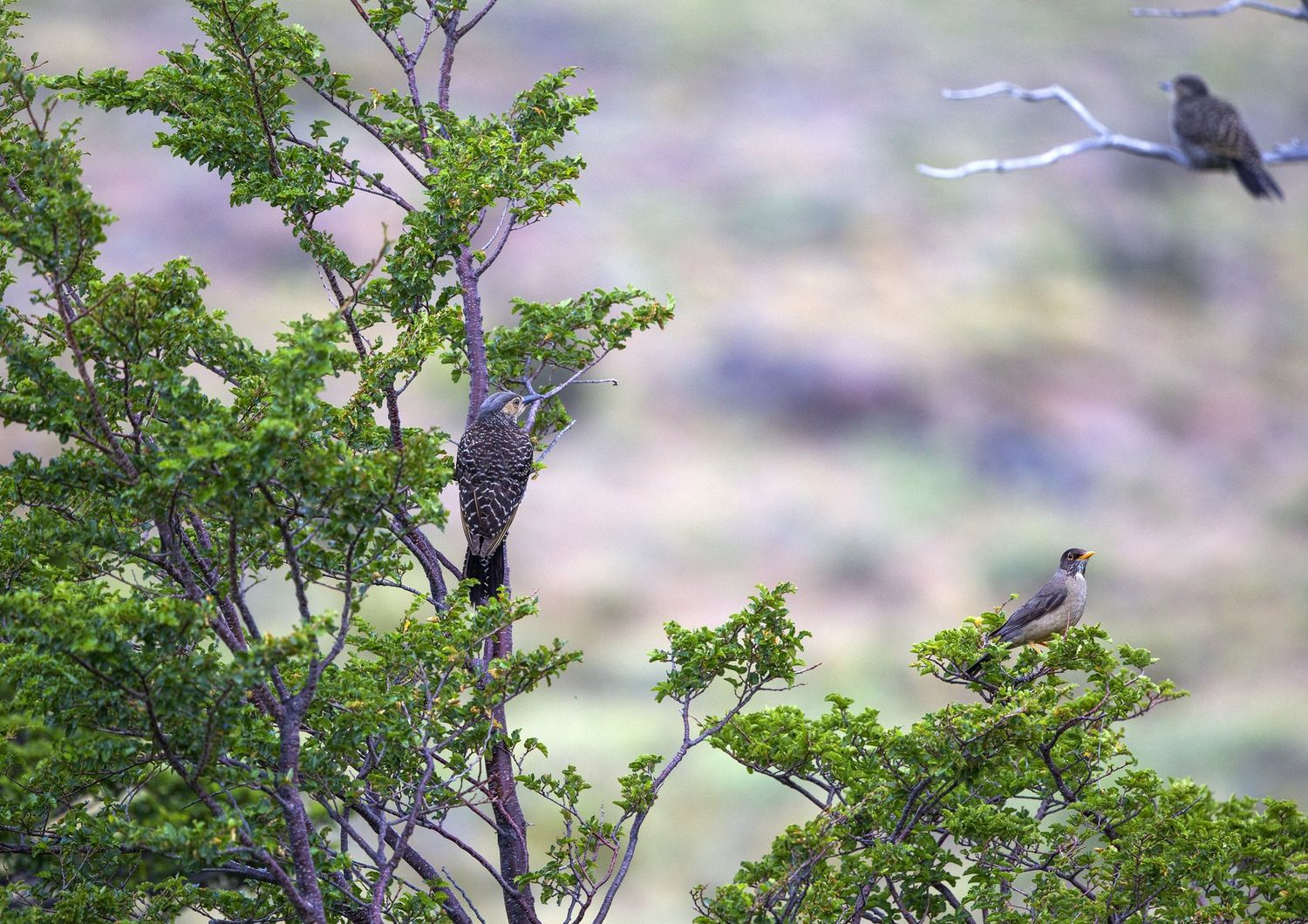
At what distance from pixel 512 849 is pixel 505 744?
0.81m

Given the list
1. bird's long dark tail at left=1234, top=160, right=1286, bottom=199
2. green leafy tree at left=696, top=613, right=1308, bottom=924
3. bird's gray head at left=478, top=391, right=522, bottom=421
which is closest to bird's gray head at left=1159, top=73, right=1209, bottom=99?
bird's long dark tail at left=1234, top=160, right=1286, bottom=199

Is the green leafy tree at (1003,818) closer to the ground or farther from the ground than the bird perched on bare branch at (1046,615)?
closer to the ground

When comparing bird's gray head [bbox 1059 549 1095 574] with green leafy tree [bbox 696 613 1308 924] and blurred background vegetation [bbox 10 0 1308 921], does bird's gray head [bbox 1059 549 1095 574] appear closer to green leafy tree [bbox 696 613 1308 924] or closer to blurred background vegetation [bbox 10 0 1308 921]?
green leafy tree [bbox 696 613 1308 924]

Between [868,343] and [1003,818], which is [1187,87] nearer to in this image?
[1003,818]

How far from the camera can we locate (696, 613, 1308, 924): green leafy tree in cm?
572

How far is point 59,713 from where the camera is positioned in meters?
4.96

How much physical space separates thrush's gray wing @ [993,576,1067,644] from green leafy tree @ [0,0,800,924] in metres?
1.89

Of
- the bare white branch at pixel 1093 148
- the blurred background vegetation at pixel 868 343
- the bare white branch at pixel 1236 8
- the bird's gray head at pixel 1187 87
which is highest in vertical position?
the blurred background vegetation at pixel 868 343

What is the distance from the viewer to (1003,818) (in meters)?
5.73

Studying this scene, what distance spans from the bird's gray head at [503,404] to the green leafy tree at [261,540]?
5.5 inches

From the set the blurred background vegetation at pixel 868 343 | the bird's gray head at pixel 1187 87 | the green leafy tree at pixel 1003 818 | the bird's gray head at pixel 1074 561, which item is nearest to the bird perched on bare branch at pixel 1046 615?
the bird's gray head at pixel 1074 561

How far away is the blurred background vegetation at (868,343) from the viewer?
2945 cm

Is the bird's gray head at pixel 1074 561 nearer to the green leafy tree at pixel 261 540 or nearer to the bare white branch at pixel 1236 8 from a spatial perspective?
the green leafy tree at pixel 261 540

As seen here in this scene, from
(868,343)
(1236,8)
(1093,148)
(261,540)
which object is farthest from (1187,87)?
(868,343)
